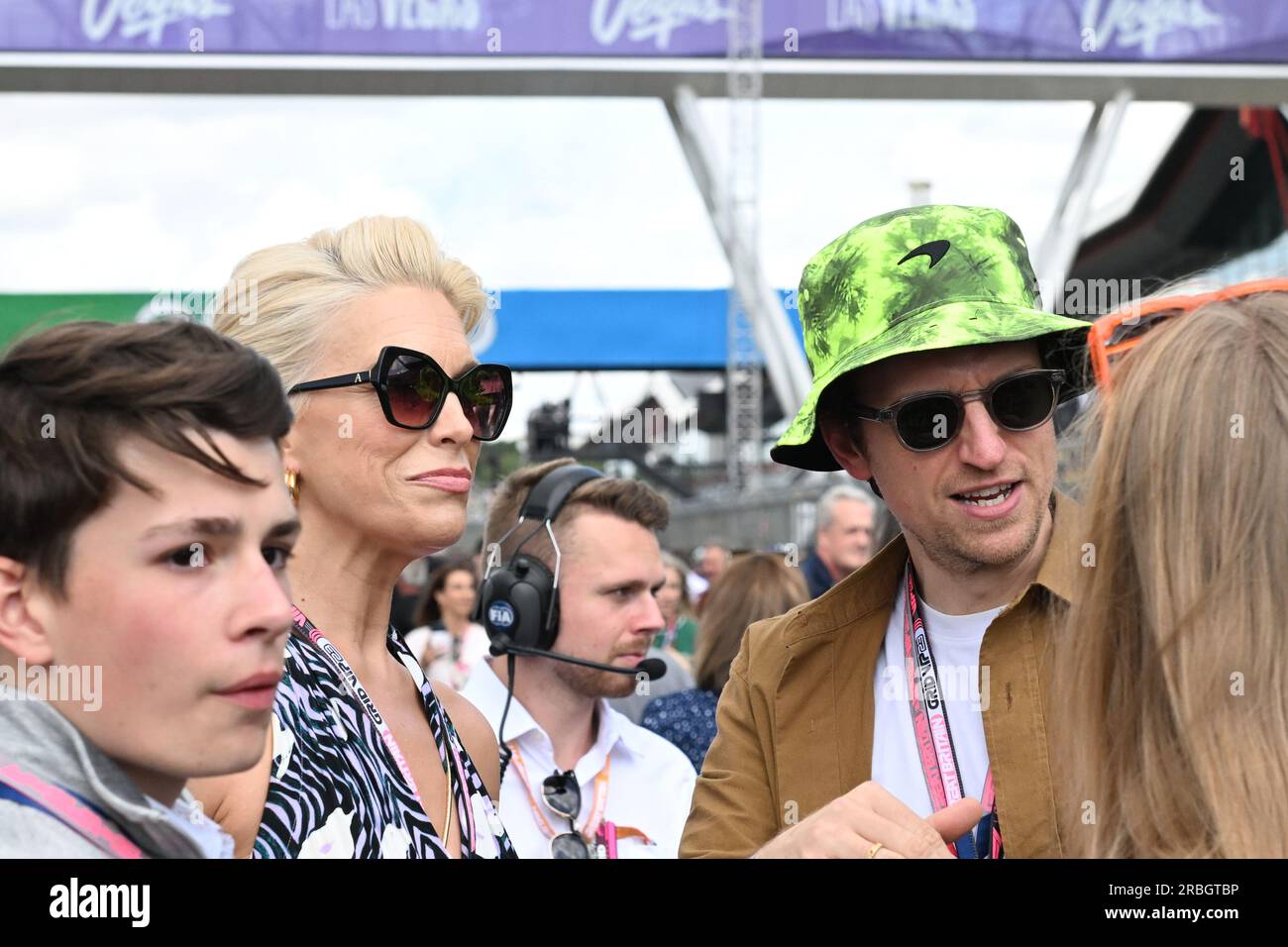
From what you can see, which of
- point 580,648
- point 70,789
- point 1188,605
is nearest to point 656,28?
point 580,648

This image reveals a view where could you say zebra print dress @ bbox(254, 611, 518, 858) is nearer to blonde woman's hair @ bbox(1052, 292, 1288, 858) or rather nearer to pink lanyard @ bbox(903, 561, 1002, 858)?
pink lanyard @ bbox(903, 561, 1002, 858)

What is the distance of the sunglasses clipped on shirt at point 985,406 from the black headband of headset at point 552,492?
1.59 m

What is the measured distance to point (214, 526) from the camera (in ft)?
4.05

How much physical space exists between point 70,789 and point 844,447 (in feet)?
4.44

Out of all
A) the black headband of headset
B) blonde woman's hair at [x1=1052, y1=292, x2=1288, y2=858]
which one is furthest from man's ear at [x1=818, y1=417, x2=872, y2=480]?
the black headband of headset

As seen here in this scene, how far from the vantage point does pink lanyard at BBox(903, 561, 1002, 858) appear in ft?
5.79

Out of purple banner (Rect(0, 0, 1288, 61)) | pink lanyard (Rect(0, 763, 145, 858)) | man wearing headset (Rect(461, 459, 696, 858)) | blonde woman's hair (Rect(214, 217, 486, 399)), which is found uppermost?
purple banner (Rect(0, 0, 1288, 61))

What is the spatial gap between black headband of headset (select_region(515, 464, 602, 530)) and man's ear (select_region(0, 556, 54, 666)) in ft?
7.40

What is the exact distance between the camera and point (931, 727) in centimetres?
185

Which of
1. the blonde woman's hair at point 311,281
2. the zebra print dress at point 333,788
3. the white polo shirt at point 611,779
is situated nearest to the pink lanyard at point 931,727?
the zebra print dress at point 333,788

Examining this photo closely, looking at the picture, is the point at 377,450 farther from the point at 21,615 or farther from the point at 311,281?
the point at 21,615

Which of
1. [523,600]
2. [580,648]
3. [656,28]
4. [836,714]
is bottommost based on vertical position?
[836,714]
